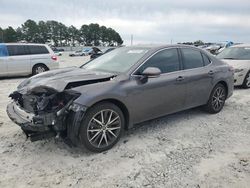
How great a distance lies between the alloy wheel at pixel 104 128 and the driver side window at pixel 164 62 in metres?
0.88

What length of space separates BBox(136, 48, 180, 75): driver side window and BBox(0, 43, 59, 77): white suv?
27.6 ft

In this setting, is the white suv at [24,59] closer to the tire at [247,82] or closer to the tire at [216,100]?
the tire at [247,82]

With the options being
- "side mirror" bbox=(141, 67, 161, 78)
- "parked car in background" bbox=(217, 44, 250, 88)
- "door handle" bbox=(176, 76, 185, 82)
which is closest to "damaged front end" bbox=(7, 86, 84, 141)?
"side mirror" bbox=(141, 67, 161, 78)

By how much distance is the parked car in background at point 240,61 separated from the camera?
343 inches

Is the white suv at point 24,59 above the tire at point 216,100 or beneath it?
above

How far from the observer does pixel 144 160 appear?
375 cm

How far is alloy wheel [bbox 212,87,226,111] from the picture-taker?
5.81 m

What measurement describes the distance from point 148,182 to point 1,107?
182 inches

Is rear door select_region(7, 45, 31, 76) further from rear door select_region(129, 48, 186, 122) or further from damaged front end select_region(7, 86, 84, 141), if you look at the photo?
rear door select_region(129, 48, 186, 122)

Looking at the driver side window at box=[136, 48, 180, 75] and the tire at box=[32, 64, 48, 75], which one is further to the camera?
the tire at box=[32, 64, 48, 75]

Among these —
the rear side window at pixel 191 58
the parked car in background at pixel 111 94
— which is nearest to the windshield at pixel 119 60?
the parked car in background at pixel 111 94

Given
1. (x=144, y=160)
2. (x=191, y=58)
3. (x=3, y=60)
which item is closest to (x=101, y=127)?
(x=144, y=160)

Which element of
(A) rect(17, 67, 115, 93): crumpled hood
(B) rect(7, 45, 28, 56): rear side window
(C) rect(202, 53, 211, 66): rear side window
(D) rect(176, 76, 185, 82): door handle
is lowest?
(D) rect(176, 76, 185, 82): door handle

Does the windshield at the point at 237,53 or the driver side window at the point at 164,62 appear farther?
the windshield at the point at 237,53
